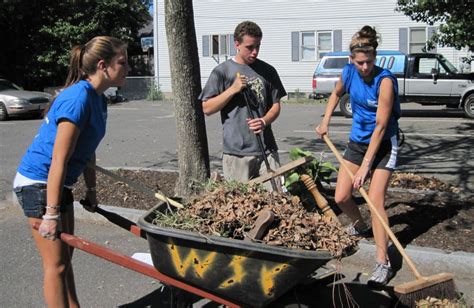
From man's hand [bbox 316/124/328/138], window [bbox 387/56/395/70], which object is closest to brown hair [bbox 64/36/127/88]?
man's hand [bbox 316/124/328/138]

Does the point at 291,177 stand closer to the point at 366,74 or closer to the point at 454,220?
the point at 366,74

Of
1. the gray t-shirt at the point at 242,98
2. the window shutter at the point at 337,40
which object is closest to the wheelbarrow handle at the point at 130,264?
the gray t-shirt at the point at 242,98

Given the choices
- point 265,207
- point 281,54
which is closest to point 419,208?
point 265,207

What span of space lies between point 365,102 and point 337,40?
72.2 ft

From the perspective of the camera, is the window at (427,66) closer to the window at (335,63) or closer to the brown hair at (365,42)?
the window at (335,63)

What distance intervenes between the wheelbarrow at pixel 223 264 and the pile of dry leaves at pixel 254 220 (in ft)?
0.27

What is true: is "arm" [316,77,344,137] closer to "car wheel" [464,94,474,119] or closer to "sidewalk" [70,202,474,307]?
"sidewalk" [70,202,474,307]

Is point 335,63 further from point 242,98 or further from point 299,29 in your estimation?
point 242,98

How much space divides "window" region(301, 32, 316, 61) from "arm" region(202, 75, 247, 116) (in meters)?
22.8

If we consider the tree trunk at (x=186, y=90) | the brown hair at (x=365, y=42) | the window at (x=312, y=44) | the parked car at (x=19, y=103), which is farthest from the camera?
the window at (x=312, y=44)

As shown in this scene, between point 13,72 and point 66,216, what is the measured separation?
25661 millimetres

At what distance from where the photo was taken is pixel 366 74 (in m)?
4.21

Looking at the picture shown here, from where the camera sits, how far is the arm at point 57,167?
2938mm

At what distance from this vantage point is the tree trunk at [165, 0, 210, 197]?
6016 millimetres
